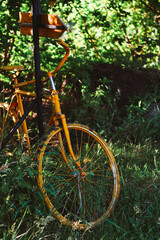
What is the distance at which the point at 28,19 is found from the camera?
2188 mm

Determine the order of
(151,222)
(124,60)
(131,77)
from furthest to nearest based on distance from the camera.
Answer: (124,60) → (131,77) → (151,222)

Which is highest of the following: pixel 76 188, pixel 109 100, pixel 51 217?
pixel 109 100

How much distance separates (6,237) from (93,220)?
791mm

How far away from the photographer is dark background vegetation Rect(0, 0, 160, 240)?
2209mm

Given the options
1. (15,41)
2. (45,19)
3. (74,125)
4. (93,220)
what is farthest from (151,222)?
(15,41)

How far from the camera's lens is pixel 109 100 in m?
3.79

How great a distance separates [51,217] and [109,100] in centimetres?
233

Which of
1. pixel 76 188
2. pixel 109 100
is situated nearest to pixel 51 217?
pixel 76 188

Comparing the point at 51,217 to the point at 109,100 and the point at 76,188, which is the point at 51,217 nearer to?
the point at 76,188

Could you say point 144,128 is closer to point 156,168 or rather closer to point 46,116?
point 156,168

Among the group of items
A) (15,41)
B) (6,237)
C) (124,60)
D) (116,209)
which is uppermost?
(15,41)

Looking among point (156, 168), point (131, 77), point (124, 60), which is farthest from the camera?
point (124, 60)

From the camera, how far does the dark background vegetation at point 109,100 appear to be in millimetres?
2209

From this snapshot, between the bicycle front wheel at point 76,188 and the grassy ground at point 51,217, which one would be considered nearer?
the grassy ground at point 51,217
